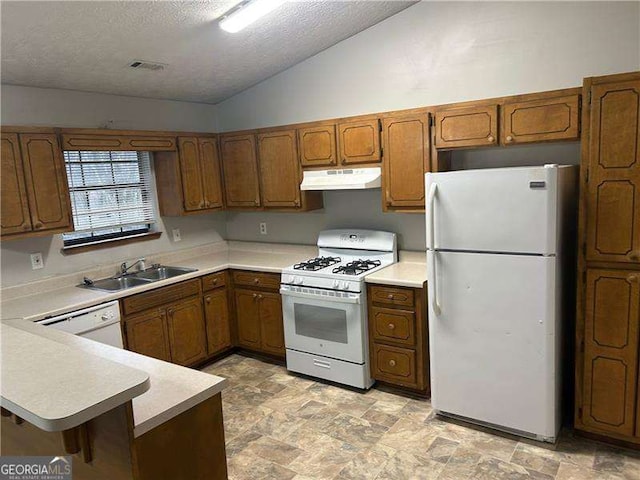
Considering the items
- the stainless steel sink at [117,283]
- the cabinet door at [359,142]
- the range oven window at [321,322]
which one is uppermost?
the cabinet door at [359,142]

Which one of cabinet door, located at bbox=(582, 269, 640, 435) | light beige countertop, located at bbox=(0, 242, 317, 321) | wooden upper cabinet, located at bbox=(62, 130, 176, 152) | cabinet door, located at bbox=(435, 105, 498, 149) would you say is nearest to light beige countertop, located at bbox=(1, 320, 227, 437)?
light beige countertop, located at bbox=(0, 242, 317, 321)

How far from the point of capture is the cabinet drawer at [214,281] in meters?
3.98

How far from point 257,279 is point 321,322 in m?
0.75

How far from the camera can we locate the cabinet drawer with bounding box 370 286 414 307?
323 cm

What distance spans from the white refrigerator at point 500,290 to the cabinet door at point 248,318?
5.50 feet

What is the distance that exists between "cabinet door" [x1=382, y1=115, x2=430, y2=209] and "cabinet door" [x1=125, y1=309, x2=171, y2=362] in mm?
1974

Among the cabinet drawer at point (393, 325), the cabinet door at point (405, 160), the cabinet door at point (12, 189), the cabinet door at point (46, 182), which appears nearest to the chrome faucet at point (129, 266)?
the cabinet door at point (46, 182)

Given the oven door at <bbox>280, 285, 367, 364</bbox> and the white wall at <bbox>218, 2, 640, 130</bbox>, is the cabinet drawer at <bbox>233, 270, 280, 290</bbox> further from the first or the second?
the white wall at <bbox>218, 2, 640, 130</bbox>

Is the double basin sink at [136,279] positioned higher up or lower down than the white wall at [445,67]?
lower down

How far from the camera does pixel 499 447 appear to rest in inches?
108

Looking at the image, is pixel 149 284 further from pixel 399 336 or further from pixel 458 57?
pixel 458 57
